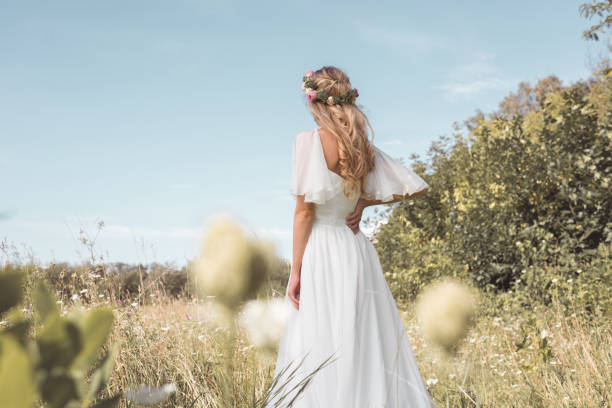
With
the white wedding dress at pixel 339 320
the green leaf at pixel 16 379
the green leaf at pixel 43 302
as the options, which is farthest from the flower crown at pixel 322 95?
the green leaf at pixel 16 379

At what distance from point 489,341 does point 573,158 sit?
283 cm

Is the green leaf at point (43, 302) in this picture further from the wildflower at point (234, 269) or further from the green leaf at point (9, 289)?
the wildflower at point (234, 269)

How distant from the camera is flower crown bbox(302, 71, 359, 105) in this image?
2648mm

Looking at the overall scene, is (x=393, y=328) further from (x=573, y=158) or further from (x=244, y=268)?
(x=573, y=158)

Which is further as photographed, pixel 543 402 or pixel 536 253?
pixel 536 253

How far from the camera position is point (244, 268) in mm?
789

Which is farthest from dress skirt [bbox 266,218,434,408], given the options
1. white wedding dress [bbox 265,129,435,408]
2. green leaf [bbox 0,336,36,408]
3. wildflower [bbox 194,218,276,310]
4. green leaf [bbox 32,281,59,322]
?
green leaf [bbox 0,336,36,408]

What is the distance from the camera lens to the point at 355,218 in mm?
2639

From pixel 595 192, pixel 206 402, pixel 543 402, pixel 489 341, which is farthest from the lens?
pixel 595 192

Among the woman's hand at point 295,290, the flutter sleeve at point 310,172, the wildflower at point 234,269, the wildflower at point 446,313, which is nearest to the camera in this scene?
the wildflower at point 234,269

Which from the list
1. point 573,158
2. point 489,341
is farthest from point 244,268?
point 573,158

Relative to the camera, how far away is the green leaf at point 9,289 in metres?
0.36

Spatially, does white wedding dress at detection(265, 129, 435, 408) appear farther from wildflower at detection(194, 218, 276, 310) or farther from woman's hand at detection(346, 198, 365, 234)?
wildflower at detection(194, 218, 276, 310)

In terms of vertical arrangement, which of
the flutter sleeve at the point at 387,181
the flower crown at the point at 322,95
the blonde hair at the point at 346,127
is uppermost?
the flower crown at the point at 322,95
